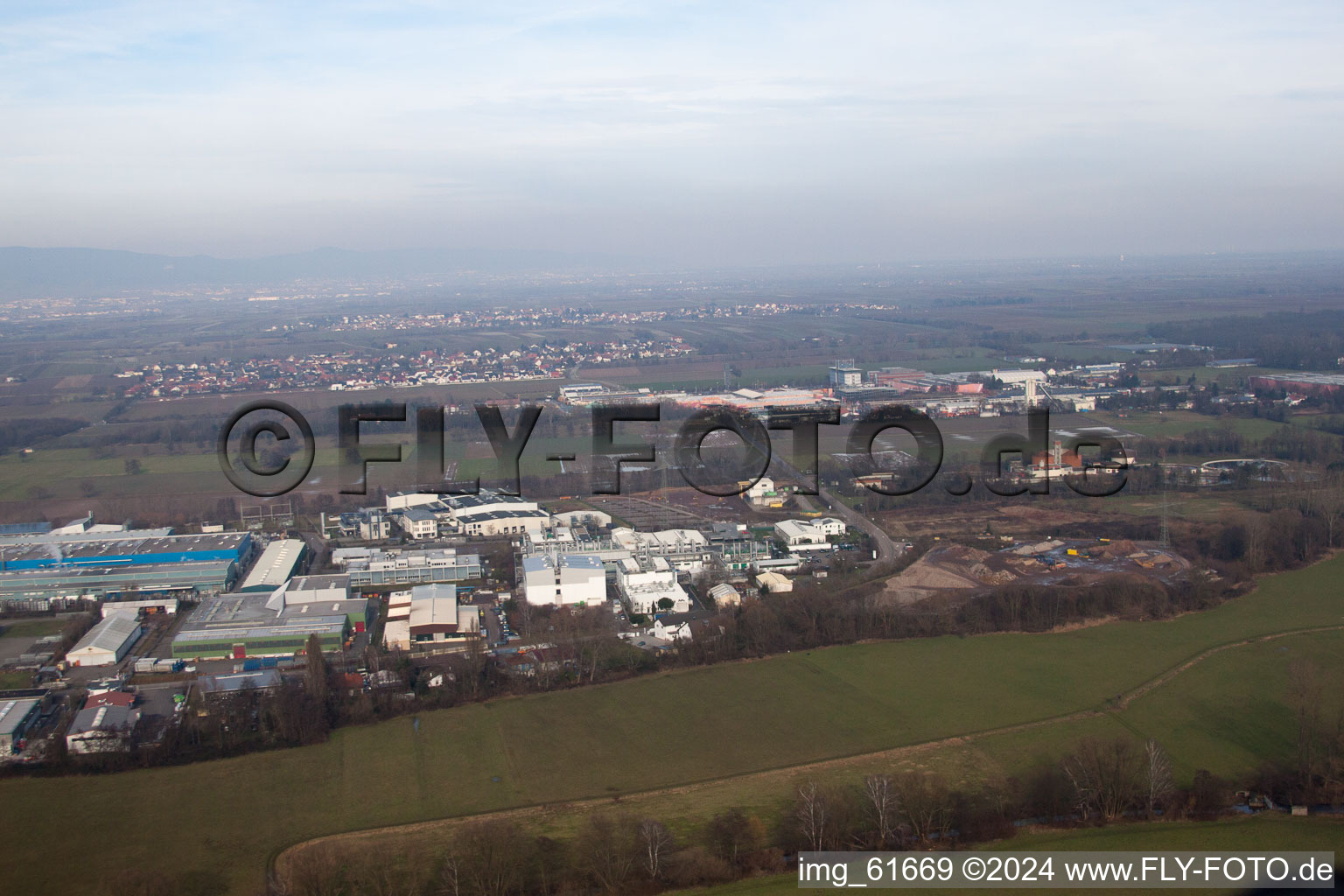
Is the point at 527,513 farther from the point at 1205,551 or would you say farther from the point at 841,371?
the point at 841,371

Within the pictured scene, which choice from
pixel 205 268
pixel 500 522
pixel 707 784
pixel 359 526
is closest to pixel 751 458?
pixel 500 522

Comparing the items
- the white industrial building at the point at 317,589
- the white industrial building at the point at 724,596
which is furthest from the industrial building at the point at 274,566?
the white industrial building at the point at 724,596

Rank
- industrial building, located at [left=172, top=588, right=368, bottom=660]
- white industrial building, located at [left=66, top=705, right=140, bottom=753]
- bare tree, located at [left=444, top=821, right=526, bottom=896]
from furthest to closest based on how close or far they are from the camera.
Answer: industrial building, located at [left=172, top=588, right=368, bottom=660], white industrial building, located at [left=66, top=705, right=140, bottom=753], bare tree, located at [left=444, top=821, right=526, bottom=896]

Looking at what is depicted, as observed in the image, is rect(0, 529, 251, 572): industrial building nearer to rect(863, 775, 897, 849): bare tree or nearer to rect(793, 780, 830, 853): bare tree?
rect(793, 780, 830, 853): bare tree

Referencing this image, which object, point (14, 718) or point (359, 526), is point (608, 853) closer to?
point (14, 718)

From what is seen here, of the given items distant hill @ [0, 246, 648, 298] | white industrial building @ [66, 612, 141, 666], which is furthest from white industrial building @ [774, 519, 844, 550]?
distant hill @ [0, 246, 648, 298]

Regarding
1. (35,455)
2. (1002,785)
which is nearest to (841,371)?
(35,455)

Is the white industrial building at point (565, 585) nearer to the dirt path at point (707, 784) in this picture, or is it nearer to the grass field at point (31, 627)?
the dirt path at point (707, 784)
